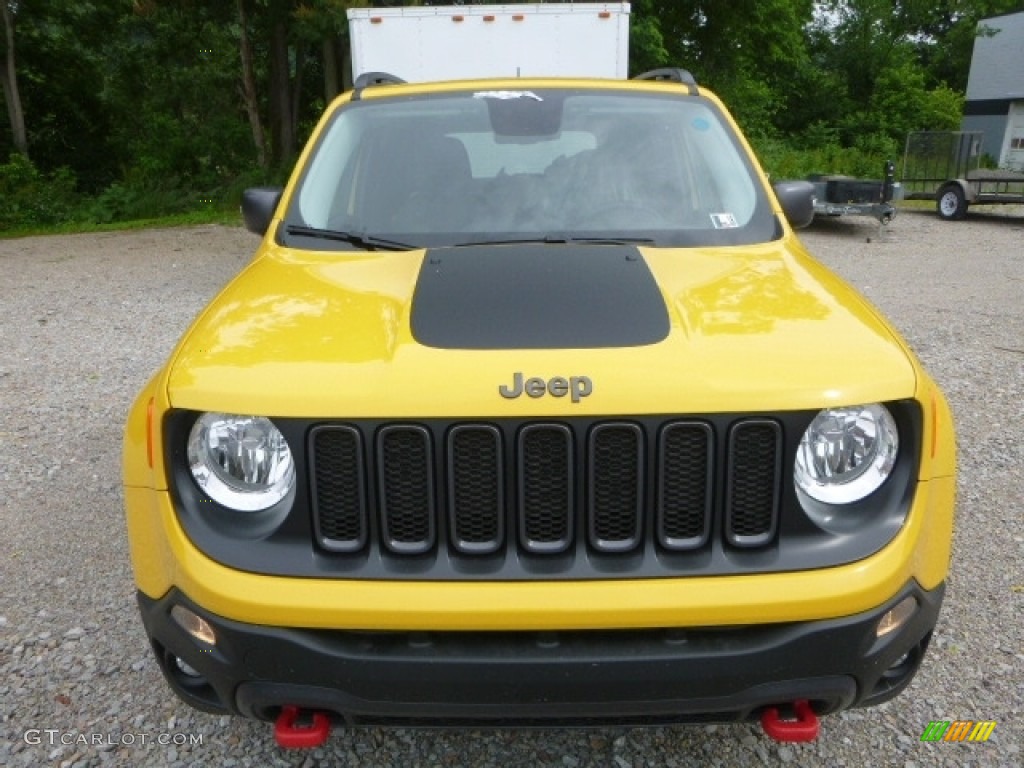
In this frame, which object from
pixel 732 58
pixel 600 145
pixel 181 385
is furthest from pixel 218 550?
pixel 732 58

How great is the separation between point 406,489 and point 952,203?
18.8 m

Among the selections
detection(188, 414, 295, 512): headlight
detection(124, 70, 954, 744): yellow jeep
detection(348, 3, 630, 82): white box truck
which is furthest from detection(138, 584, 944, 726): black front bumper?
detection(348, 3, 630, 82): white box truck

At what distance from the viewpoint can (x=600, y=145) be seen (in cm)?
352

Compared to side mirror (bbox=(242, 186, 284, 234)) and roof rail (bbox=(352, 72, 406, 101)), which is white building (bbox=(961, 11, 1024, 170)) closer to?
roof rail (bbox=(352, 72, 406, 101))

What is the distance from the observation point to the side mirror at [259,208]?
3.46 meters

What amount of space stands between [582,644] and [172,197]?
19.5 m

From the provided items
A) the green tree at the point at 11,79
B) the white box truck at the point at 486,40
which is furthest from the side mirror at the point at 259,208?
the green tree at the point at 11,79

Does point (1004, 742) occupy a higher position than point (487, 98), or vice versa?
point (487, 98)

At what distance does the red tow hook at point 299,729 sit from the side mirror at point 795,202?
2501 mm

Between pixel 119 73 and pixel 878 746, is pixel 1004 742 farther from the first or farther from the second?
pixel 119 73

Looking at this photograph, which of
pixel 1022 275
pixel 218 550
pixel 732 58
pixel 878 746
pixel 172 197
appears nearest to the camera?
pixel 218 550

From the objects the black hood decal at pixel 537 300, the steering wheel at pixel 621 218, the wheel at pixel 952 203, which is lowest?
the wheel at pixel 952 203

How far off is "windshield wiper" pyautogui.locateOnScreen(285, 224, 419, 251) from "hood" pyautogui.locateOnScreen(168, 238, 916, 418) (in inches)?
11.7

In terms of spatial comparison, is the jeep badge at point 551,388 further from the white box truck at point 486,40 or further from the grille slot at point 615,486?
the white box truck at point 486,40
